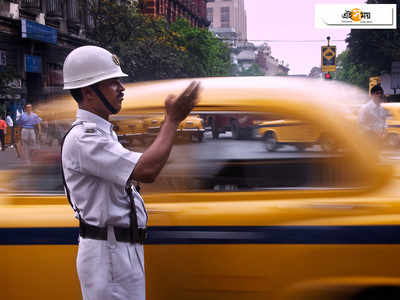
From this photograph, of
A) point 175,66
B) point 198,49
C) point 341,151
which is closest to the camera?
point 341,151

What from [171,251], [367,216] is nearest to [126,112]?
[171,251]

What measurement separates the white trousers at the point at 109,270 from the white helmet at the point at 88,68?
1.98ft

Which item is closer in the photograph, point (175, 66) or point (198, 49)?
point (175, 66)

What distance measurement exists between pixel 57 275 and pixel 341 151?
1598 mm

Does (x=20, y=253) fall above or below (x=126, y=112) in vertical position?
below

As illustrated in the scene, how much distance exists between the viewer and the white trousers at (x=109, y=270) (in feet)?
7.20

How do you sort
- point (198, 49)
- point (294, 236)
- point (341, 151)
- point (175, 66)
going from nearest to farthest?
point (294, 236) < point (341, 151) < point (175, 66) < point (198, 49)

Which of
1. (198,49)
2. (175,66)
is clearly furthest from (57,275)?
(198,49)

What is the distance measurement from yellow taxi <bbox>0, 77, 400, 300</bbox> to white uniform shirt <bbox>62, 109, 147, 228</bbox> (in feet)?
1.90

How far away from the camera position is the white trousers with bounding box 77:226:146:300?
2.20 m

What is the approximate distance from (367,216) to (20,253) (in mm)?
1759

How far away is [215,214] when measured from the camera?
109 inches

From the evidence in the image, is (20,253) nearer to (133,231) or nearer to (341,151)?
(133,231)

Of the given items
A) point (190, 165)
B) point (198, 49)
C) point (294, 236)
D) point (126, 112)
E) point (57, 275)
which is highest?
point (198, 49)
